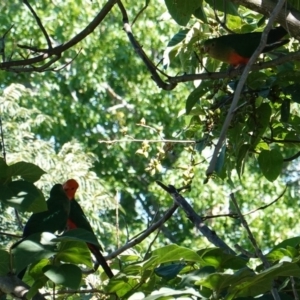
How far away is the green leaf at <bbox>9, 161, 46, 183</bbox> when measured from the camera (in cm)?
135

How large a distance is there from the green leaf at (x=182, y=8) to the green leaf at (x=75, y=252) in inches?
38.1

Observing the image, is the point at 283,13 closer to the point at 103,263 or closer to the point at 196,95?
the point at 196,95

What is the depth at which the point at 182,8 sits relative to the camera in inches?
80.3

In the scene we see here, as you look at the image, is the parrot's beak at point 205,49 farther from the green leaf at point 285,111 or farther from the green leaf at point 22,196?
the green leaf at point 22,196

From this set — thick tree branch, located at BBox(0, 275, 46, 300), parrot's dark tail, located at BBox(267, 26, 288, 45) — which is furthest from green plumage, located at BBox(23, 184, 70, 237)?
parrot's dark tail, located at BBox(267, 26, 288, 45)

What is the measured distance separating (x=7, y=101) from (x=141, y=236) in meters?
5.80

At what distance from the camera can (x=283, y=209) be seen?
8383 millimetres

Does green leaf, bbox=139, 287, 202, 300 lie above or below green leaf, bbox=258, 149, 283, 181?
below

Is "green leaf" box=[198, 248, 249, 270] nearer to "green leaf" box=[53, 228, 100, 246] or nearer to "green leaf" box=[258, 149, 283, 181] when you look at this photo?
"green leaf" box=[53, 228, 100, 246]

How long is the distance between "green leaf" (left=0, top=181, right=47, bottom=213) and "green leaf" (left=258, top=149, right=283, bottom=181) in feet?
3.30

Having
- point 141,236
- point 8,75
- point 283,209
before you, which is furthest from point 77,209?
point 8,75

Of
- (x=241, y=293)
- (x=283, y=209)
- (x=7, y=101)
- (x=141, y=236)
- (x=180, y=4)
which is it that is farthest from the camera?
(x=283, y=209)

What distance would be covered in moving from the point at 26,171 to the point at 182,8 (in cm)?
86

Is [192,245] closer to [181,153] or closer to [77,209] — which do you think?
[181,153]
